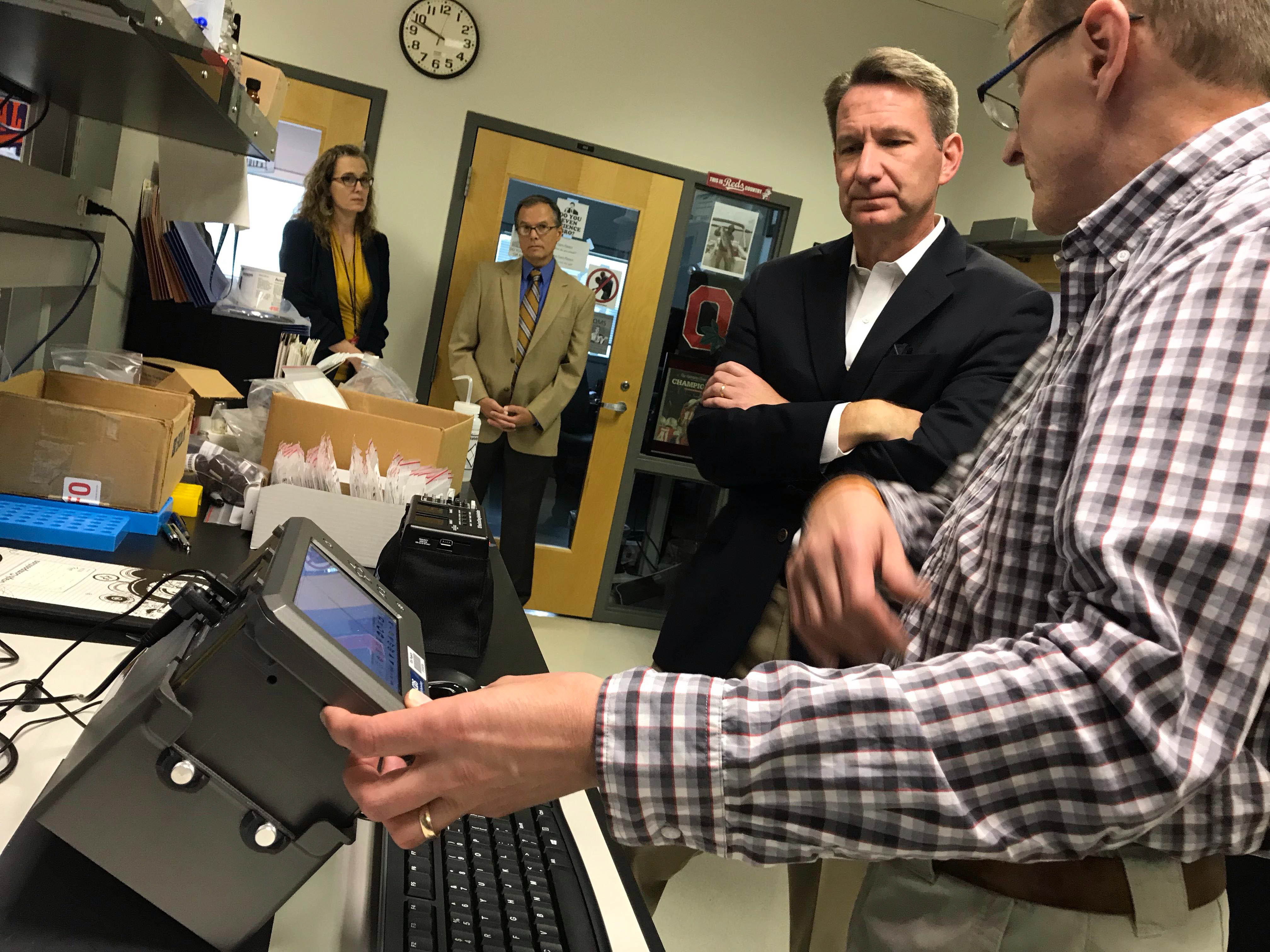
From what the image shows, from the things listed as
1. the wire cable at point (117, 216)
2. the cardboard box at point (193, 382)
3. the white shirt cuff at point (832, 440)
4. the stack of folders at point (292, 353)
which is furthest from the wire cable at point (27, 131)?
the white shirt cuff at point (832, 440)

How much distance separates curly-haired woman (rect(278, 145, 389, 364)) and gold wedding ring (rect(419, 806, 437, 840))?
10.5 ft

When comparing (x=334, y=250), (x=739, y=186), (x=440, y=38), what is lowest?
(x=334, y=250)

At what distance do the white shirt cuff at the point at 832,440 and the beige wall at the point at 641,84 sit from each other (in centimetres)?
302

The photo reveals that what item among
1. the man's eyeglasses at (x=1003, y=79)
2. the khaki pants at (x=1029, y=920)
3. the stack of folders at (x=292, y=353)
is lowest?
the khaki pants at (x=1029, y=920)

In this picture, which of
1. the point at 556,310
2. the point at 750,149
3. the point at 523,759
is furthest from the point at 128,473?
the point at 750,149

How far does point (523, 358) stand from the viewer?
4113 mm

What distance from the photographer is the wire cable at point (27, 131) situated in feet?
6.12

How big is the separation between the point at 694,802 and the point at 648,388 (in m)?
4.06

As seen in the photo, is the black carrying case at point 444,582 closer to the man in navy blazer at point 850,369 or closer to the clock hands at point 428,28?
the man in navy blazer at point 850,369

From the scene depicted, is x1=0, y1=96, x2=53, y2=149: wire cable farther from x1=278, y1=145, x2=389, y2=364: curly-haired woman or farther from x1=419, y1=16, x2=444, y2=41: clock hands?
x1=419, y1=16, x2=444, y2=41: clock hands

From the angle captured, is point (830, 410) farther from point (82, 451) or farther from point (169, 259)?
point (169, 259)

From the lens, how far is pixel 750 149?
4.55m

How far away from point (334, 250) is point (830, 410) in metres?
2.74

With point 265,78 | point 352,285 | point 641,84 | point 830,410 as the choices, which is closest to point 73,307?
point 265,78
